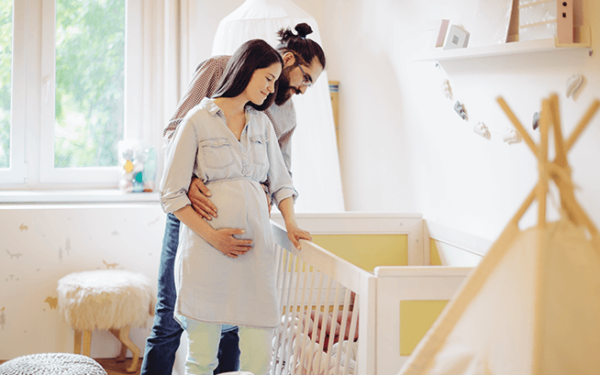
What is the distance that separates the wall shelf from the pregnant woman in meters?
0.56

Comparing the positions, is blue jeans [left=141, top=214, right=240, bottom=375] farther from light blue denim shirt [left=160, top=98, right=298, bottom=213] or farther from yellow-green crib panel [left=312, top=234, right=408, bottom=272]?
yellow-green crib panel [left=312, top=234, right=408, bottom=272]

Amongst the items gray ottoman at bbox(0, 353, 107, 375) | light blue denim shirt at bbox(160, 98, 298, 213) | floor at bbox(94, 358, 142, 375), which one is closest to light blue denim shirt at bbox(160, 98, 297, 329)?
light blue denim shirt at bbox(160, 98, 298, 213)

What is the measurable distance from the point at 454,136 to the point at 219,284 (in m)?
0.95

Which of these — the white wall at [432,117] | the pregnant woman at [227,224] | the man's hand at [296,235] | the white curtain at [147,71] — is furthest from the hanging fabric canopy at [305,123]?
the pregnant woman at [227,224]

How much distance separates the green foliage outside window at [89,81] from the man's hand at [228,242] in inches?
69.6

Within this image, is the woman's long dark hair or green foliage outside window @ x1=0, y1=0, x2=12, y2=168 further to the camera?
green foliage outside window @ x1=0, y1=0, x2=12, y2=168

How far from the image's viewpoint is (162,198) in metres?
1.28

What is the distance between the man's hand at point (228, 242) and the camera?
4.12 ft

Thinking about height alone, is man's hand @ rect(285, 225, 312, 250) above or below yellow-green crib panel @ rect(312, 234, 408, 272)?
above

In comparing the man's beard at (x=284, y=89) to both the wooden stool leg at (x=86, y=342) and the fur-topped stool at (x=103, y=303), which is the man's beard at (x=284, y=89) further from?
the wooden stool leg at (x=86, y=342)

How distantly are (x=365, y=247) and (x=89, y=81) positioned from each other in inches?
65.8

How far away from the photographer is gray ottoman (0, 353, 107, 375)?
5.14ft

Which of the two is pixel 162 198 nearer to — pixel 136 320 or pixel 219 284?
pixel 219 284

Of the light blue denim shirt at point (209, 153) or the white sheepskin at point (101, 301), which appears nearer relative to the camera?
the light blue denim shirt at point (209, 153)
